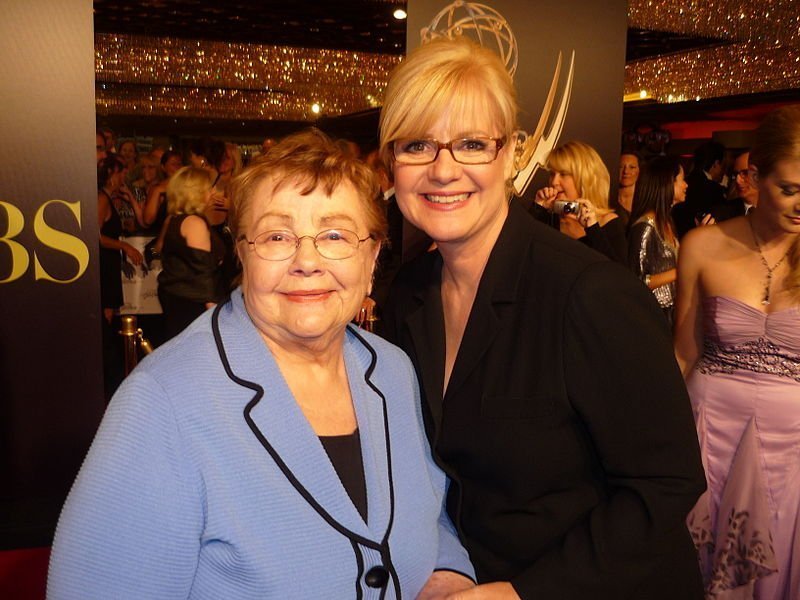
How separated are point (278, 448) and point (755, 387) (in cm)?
216

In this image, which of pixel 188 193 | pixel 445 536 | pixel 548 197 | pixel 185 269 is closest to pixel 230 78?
pixel 188 193

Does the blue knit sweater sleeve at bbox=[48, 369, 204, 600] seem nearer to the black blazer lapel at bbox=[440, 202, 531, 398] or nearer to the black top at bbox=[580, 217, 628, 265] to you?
the black blazer lapel at bbox=[440, 202, 531, 398]

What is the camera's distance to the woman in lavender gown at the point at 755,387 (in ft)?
8.94

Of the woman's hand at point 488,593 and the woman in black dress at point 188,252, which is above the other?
the woman in black dress at point 188,252

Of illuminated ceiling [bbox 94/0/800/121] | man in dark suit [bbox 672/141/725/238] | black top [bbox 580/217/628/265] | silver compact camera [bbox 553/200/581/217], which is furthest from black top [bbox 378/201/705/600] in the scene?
illuminated ceiling [bbox 94/0/800/121]

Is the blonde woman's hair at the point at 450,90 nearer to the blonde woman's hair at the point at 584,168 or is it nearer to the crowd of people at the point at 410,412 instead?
the crowd of people at the point at 410,412

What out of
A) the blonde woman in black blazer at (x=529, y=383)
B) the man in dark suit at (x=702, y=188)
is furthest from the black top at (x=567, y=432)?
the man in dark suit at (x=702, y=188)

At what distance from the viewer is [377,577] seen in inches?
55.6

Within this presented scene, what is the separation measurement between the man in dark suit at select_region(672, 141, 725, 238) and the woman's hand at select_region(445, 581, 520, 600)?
592cm

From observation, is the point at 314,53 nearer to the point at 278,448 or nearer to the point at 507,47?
the point at 507,47

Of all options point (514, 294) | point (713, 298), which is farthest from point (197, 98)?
point (514, 294)

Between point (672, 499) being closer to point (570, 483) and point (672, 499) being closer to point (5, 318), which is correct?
point (570, 483)

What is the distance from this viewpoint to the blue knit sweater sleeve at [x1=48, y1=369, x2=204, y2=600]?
1216mm

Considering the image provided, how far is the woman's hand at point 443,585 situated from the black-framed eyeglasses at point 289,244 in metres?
0.73
